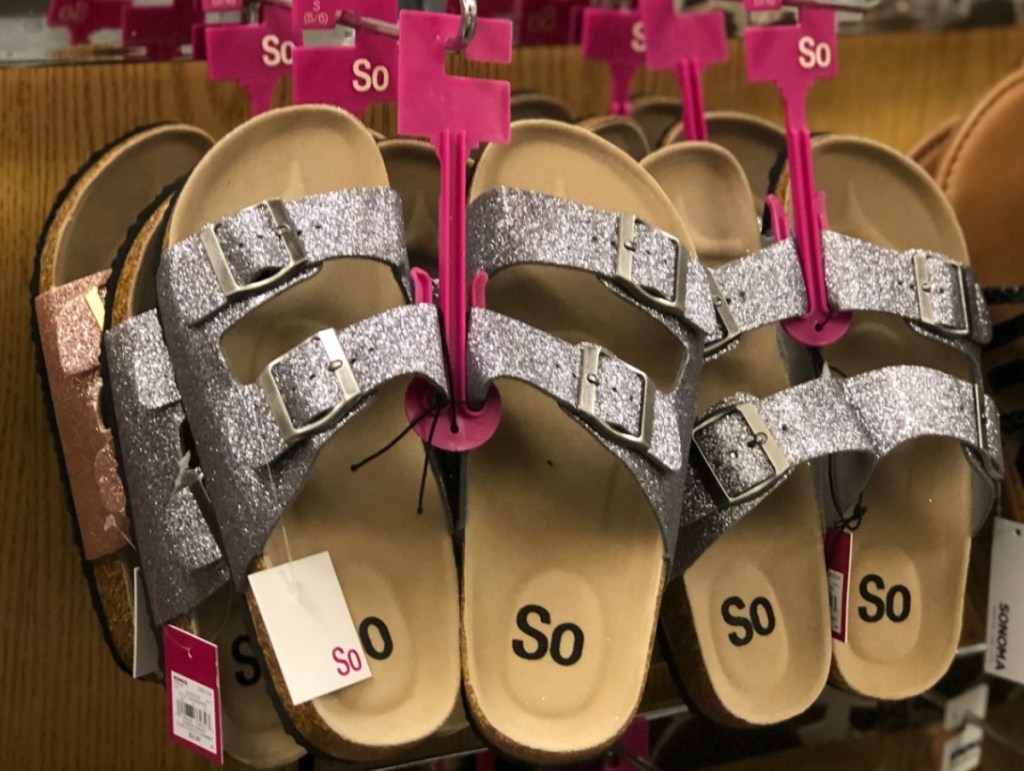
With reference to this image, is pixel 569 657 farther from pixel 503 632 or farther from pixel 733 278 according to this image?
pixel 733 278

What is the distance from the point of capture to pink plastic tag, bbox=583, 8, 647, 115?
85cm

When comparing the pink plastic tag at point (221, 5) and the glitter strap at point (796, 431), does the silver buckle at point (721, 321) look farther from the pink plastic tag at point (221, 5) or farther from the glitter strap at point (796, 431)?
the pink plastic tag at point (221, 5)

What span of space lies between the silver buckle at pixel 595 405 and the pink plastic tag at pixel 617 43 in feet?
1.04

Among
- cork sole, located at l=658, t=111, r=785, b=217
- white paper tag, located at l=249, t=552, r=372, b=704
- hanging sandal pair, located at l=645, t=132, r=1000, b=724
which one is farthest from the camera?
cork sole, located at l=658, t=111, r=785, b=217

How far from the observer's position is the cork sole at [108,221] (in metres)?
0.67

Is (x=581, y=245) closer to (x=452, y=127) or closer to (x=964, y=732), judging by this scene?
(x=452, y=127)

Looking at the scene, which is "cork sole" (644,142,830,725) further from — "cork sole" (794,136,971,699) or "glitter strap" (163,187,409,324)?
"glitter strap" (163,187,409,324)

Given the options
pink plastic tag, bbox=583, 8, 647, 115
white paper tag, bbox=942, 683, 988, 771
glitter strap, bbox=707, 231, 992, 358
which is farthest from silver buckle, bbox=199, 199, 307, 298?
white paper tag, bbox=942, 683, 988, 771

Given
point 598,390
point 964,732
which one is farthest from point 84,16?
point 964,732

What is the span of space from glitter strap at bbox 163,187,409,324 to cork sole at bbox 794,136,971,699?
0.34m

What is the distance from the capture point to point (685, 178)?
0.74 metres

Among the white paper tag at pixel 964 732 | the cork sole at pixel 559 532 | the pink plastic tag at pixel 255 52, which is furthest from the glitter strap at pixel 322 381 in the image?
the white paper tag at pixel 964 732

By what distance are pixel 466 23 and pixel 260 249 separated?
14 centimetres

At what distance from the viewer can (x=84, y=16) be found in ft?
2.43
